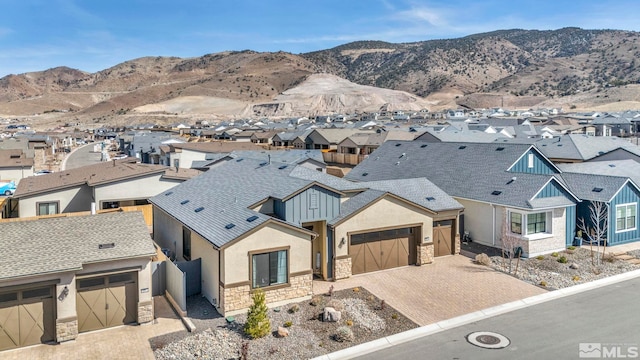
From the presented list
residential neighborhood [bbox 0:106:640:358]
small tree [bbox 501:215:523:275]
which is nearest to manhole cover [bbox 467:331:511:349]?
residential neighborhood [bbox 0:106:640:358]

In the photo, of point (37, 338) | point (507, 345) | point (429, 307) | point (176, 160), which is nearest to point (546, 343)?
point (507, 345)

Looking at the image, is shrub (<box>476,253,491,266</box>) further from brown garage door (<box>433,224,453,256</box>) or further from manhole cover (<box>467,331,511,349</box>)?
manhole cover (<box>467,331,511,349</box>)

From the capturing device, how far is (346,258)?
70.7 feet

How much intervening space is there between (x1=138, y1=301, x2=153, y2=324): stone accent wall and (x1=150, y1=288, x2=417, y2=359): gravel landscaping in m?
1.34

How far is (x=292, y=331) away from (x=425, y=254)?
9710 millimetres

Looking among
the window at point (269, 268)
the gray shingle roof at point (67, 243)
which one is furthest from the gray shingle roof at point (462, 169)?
the gray shingle roof at point (67, 243)

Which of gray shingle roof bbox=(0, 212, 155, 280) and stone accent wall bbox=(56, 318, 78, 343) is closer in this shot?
gray shingle roof bbox=(0, 212, 155, 280)

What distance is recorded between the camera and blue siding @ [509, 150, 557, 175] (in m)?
29.8

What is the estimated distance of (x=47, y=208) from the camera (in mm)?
28656

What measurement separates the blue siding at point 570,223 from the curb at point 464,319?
4546 mm

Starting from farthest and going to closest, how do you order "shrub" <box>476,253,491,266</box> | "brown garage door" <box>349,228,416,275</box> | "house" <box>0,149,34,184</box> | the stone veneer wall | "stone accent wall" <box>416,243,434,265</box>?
"house" <box>0,149,34,184</box>
"shrub" <box>476,253,491,266</box>
"stone accent wall" <box>416,243,434,265</box>
"brown garage door" <box>349,228,416,275</box>
the stone veneer wall

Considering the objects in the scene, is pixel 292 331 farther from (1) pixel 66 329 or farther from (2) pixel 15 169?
(2) pixel 15 169

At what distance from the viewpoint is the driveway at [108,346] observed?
14.4 metres

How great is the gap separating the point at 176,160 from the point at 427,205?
3355cm
